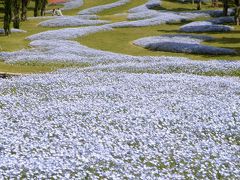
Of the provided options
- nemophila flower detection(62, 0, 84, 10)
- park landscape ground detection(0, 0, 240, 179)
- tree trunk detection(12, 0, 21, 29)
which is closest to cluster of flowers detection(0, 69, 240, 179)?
park landscape ground detection(0, 0, 240, 179)

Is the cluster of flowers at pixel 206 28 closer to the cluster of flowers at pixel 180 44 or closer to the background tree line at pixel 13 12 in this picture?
the cluster of flowers at pixel 180 44

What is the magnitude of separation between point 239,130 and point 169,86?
9732 mm

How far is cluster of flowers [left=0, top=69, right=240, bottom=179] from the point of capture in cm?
1698

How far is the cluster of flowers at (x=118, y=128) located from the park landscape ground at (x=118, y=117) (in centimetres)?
5

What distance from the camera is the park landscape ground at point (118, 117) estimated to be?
17234mm

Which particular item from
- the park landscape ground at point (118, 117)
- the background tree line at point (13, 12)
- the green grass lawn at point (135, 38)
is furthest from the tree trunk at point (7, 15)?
the green grass lawn at point (135, 38)

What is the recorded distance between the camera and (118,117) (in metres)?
23.5

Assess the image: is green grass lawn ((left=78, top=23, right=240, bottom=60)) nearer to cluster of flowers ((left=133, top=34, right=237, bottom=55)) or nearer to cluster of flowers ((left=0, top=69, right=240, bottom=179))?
cluster of flowers ((left=133, top=34, right=237, bottom=55))

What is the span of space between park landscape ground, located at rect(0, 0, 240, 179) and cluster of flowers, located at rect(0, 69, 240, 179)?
51 mm

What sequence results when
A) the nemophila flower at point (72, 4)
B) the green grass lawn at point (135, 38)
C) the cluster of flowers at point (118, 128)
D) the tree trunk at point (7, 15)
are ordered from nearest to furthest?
1. the cluster of flowers at point (118, 128)
2. the green grass lawn at point (135, 38)
3. the tree trunk at point (7, 15)
4. the nemophila flower at point (72, 4)

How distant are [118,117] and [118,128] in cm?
169

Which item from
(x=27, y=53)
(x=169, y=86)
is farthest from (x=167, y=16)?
(x=169, y=86)

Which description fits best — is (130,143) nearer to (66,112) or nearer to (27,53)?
(66,112)

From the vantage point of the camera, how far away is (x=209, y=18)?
292 feet
